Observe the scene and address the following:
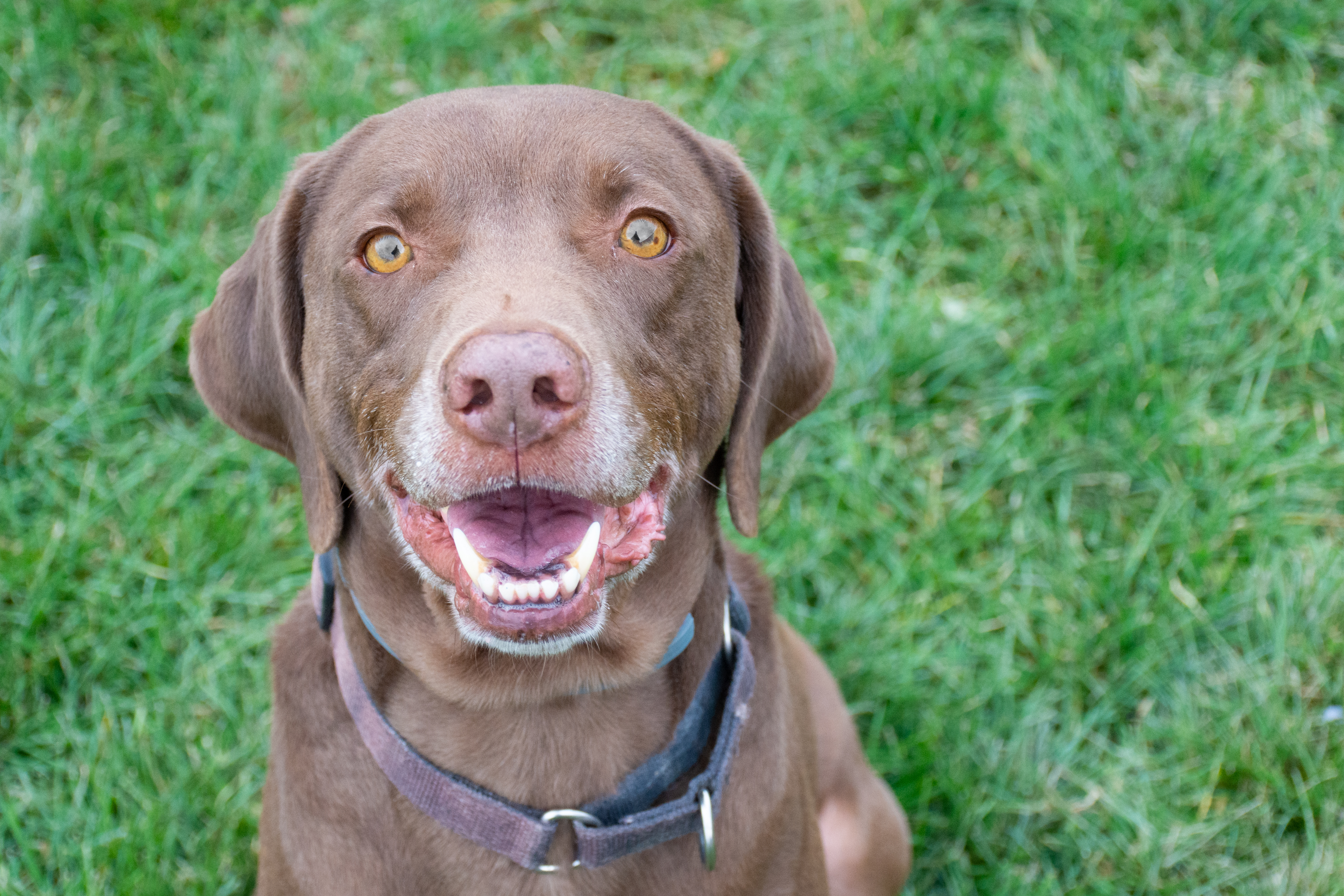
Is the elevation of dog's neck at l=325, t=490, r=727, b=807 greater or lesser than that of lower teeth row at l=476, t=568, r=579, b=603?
lesser

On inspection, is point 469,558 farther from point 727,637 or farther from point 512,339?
point 727,637

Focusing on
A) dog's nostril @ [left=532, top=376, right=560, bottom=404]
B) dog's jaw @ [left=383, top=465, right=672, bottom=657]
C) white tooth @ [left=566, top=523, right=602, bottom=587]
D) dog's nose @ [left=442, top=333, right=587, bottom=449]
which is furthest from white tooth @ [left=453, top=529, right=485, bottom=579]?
dog's nostril @ [left=532, top=376, right=560, bottom=404]

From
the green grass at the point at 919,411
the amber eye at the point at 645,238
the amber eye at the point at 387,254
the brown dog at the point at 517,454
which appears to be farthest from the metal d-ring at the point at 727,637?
the green grass at the point at 919,411

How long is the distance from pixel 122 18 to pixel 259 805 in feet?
11.2

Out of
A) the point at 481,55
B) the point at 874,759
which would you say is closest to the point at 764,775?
the point at 874,759

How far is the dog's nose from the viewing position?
94.7 inches

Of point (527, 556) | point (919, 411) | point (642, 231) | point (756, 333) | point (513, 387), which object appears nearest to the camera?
point (513, 387)

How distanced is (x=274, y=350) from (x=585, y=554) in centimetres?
93

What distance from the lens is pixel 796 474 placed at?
501cm

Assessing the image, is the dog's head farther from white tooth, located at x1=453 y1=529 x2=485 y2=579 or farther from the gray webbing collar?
the gray webbing collar

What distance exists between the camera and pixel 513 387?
2416mm

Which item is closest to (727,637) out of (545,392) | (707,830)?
(707,830)

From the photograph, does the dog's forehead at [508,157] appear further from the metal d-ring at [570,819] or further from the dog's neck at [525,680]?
the metal d-ring at [570,819]

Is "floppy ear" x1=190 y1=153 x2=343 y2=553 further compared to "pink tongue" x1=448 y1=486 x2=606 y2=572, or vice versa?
"floppy ear" x1=190 y1=153 x2=343 y2=553
